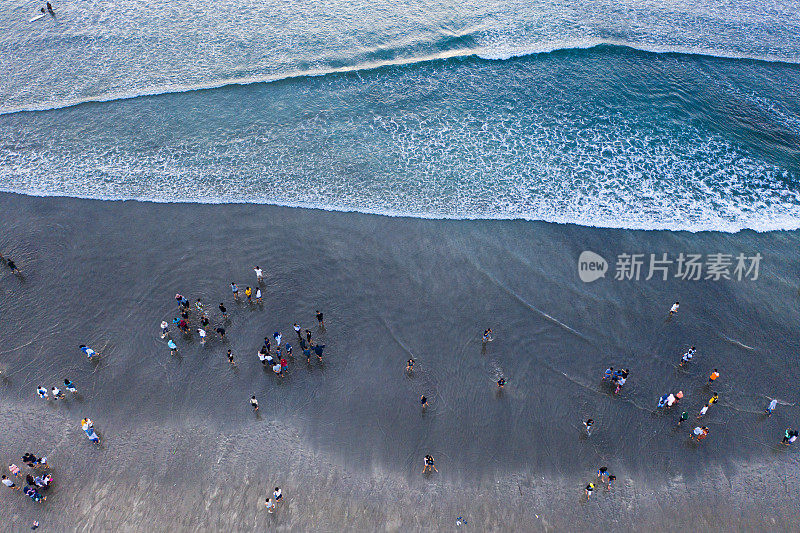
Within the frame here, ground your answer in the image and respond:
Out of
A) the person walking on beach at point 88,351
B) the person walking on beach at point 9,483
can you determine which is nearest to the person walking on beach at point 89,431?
the person walking on beach at point 9,483

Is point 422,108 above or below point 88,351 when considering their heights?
above

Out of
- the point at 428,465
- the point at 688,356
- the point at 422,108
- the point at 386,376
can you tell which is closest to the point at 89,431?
the point at 386,376

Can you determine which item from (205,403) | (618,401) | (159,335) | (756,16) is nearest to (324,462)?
(205,403)

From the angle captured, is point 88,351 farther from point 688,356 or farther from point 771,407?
point 771,407

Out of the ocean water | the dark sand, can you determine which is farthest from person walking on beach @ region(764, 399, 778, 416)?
the ocean water

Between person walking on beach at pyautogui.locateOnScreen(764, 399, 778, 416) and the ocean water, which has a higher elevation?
the ocean water

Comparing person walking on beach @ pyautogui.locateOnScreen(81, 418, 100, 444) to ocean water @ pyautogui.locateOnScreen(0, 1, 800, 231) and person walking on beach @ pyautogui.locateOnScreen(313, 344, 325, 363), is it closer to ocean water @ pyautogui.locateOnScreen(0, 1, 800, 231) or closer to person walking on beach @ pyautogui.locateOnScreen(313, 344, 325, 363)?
person walking on beach @ pyautogui.locateOnScreen(313, 344, 325, 363)
